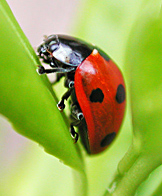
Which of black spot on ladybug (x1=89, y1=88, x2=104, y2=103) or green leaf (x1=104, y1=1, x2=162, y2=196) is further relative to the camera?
black spot on ladybug (x1=89, y1=88, x2=104, y2=103)

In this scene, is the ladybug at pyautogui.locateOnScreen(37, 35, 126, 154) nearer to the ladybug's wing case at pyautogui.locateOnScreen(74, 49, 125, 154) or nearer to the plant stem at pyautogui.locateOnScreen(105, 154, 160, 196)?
the ladybug's wing case at pyautogui.locateOnScreen(74, 49, 125, 154)

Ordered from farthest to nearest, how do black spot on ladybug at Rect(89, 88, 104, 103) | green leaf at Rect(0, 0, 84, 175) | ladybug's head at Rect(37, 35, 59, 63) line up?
ladybug's head at Rect(37, 35, 59, 63), black spot on ladybug at Rect(89, 88, 104, 103), green leaf at Rect(0, 0, 84, 175)

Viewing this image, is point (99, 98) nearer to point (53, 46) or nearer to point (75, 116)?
point (75, 116)

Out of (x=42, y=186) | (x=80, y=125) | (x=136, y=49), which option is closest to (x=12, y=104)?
(x=136, y=49)

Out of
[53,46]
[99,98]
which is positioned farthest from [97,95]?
[53,46]

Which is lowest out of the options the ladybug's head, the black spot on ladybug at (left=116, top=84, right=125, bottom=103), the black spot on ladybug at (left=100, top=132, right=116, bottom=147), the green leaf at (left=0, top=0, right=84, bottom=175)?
the black spot on ladybug at (left=100, top=132, right=116, bottom=147)

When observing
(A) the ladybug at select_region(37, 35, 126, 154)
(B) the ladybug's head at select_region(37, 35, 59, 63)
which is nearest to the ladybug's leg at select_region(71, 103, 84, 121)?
(A) the ladybug at select_region(37, 35, 126, 154)

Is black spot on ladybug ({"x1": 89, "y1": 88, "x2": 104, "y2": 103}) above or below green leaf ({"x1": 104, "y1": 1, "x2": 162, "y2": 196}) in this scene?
below

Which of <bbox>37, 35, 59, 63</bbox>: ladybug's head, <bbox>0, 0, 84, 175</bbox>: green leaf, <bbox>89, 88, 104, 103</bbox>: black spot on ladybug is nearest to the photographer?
<bbox>0, 0, 84, 175</bbox>: green leaf
